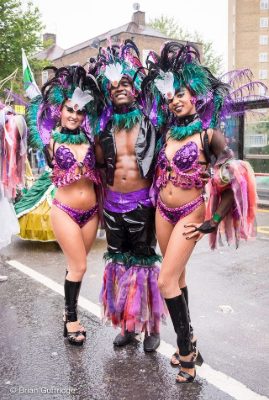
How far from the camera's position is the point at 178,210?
2.75 m

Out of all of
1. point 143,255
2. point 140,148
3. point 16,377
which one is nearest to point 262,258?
point 143,255

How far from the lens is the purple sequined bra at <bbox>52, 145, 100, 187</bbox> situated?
312 centimetres

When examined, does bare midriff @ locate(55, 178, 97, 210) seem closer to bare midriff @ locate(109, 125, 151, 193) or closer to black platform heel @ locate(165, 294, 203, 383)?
bare midriff @ locate(109, 125, 151, 193)

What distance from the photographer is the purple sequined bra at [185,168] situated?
8.78ft

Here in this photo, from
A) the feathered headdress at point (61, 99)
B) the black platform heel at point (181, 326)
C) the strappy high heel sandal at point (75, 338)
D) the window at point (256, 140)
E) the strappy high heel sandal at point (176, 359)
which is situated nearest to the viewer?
the black platform heel at point (181, 326)

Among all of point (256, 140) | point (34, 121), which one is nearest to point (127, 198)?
point (34, 121)

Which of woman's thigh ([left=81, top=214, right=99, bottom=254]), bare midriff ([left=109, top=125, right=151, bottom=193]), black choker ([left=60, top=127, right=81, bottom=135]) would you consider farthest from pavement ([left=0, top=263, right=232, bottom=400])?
black choker ([left=60, top=127, right=81, bottom=135])

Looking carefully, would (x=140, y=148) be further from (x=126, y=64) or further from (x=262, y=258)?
(x=262, y=258)

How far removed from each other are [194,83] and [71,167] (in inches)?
40.9

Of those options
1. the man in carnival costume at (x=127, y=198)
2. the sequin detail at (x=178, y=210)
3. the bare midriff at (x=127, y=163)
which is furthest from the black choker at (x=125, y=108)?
the sequin detail at (x=178, y=210)

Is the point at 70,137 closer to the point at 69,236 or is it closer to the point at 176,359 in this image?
the point at 69,236

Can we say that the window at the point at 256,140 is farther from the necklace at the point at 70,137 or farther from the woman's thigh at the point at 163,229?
the woman's thigh at the point at 163,229

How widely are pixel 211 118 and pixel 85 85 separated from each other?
0.95m

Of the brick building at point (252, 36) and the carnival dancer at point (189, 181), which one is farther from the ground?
the brick building at point (252, 36)
